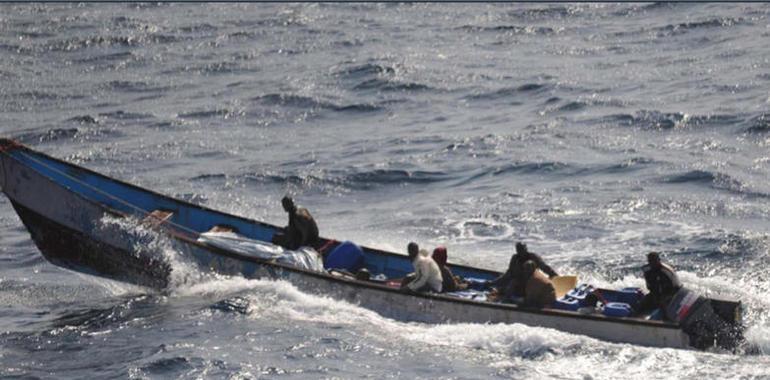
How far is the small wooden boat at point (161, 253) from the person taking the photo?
20400mm

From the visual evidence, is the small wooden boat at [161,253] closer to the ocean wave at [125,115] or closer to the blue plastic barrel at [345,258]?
the blue plastic barrel at [345,258]

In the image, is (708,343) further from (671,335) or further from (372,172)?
(372,172)

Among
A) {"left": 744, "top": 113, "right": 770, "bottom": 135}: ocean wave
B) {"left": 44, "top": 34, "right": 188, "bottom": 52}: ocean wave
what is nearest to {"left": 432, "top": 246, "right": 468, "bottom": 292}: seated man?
{"left": 744, "top": 113, "right": 770, "bottom": 135}: ocean wave

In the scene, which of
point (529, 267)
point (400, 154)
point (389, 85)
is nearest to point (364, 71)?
point (389, 85)

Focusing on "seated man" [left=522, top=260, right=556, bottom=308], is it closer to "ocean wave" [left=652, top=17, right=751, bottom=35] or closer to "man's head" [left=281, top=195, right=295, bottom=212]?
"man's head" [left=281, top=195, right=295, bottom=212]

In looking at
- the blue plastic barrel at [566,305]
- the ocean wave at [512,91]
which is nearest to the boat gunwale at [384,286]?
the blue plastic barrel at [566,305]

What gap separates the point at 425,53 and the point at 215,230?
80.5 feet

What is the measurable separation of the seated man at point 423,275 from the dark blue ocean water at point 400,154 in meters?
0.73

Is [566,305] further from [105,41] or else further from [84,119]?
[105,41]

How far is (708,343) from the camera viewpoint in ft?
64.7

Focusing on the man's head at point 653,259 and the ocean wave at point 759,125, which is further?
the ocean wave at point 759,125

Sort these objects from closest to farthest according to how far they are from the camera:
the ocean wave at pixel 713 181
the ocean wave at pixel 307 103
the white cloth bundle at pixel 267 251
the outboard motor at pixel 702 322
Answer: the outboard motor at pixel 702 322 → the white cloth bundle at pixel 267 251 → the ocean wave at pixel 713 181 → the ocean wave at pixel 307 103

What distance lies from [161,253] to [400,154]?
39.6 ft

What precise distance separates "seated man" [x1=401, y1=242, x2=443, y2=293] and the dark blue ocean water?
730 mm
